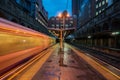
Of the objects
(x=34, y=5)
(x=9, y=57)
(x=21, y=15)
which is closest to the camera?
(x=9, y=57)

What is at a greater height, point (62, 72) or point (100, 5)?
point (100, 5)

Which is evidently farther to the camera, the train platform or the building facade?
the building facade

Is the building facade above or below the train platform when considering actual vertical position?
above

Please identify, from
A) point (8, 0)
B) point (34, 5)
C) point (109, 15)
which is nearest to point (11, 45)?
point (8, 0)

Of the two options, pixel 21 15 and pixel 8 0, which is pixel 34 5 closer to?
pixel 21 15

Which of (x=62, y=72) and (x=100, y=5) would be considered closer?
(x=62, y=72)

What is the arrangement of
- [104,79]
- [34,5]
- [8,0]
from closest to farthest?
[104,79] < [8,0] < [34,5]

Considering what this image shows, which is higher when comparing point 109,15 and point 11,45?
point 109,15

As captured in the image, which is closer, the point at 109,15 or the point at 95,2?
the point at 109,15

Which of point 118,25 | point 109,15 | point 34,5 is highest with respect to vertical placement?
point 34,5

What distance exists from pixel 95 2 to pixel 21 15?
159 ft

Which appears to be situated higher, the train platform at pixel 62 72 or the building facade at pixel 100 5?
the building facade at pixel 100 5

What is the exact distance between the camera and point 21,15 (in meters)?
28.3

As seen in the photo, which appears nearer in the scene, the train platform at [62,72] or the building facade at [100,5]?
the train platform at [62,72]
